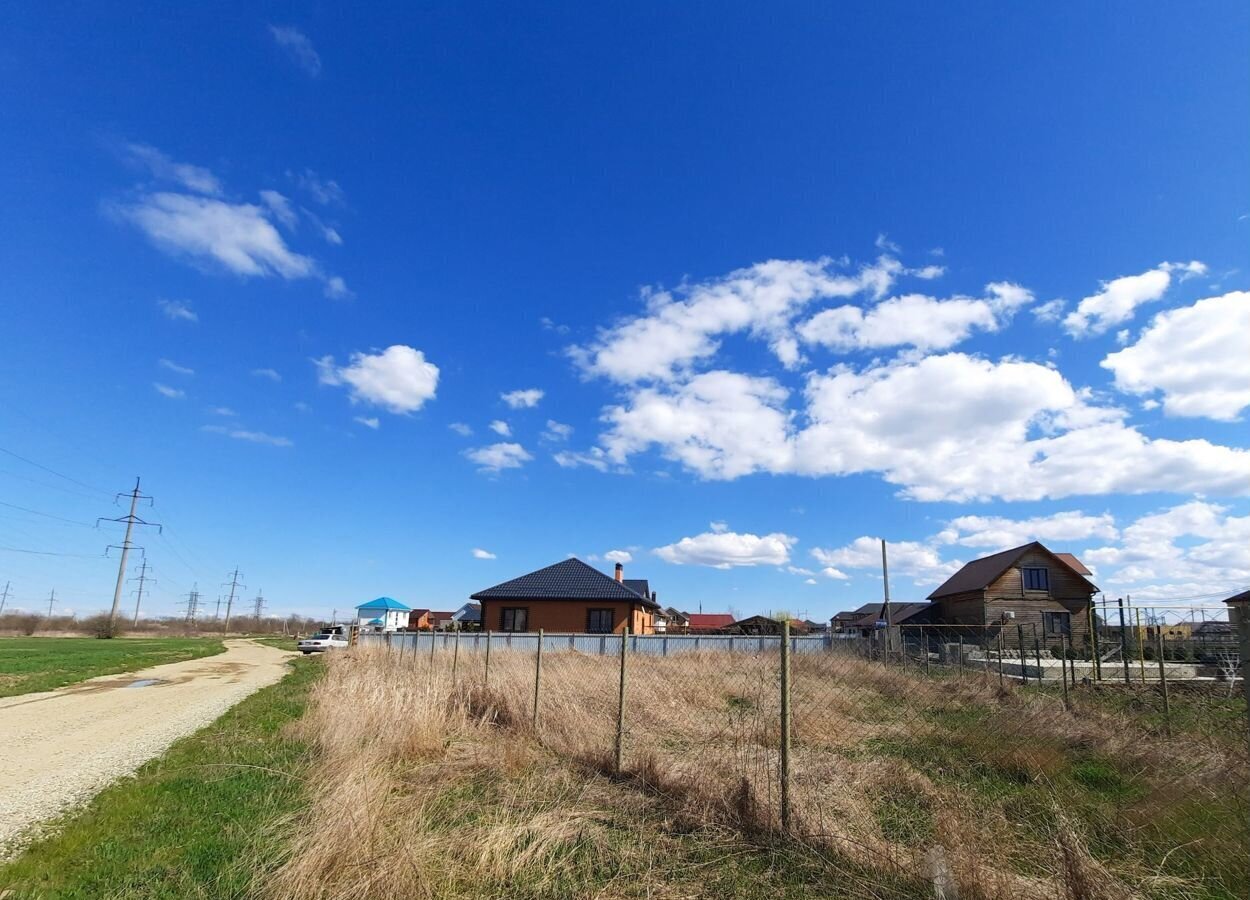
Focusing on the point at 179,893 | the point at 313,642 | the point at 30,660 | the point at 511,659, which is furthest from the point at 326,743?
the point at 313,642

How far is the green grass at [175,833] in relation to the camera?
4.45m

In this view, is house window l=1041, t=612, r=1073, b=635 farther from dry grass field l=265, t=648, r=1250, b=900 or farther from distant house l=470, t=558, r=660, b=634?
dry grass field l=265, t=648, r=1250, b=900

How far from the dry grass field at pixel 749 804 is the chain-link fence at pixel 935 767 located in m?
0.03

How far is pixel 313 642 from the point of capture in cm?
3956

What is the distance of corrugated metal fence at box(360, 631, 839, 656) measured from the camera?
25938mm

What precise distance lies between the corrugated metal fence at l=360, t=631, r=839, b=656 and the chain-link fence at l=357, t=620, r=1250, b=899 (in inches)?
499

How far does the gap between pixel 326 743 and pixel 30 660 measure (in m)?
25.6

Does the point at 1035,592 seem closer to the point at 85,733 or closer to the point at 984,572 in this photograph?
the point at 984,572

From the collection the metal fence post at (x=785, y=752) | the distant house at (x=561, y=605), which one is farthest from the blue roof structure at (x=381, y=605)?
the metal fence post at (x=785, y=752)

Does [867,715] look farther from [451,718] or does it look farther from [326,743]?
[326,743]

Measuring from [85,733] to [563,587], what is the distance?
26.6 meters

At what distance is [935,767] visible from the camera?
7301mm

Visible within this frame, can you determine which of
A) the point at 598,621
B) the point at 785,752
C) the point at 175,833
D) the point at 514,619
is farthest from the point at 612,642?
the point at 785,752

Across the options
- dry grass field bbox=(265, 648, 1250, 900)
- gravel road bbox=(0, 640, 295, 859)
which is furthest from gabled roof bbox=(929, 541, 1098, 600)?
gravel road bbox=(0, 640, 295, 859)
